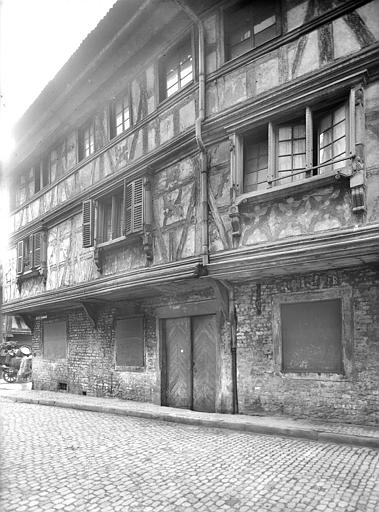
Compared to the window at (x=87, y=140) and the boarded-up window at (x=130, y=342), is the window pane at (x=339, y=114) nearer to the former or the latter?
the boarded-up window at (x=130, y=342)

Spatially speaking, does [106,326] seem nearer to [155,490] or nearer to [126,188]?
[126,188]

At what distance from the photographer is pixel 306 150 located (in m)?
7.52

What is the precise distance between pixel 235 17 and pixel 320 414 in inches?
305

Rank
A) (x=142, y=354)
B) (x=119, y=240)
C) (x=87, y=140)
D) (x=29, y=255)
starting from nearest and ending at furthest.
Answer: (x=119, y=240) → (x=142, y=354) → (x=87, y=140) → (x=29, y=255)

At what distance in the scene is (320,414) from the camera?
7.68m

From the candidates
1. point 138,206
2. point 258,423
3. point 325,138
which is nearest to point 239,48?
point 325,138

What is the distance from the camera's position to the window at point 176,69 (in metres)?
10.2

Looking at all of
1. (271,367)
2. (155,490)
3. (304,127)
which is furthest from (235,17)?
(155,490)

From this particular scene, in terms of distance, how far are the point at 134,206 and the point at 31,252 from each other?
629 centimetres

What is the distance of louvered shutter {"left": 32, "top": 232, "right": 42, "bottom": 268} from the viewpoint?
15.0m

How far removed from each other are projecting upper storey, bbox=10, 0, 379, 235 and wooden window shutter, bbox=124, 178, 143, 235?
340mm

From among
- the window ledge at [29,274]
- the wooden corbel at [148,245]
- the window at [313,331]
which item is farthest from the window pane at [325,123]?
the window ledge at [29,274]

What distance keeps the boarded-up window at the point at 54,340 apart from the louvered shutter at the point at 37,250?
6.90 ft

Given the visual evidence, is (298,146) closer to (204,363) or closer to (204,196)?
(204,196)
